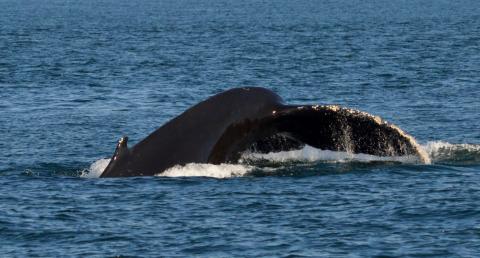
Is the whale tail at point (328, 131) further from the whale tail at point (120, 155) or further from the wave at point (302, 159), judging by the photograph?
the whale tail at point (120, 155)

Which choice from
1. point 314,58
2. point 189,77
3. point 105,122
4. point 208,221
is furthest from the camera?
point 314,58

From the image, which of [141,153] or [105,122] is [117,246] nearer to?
[141,153]

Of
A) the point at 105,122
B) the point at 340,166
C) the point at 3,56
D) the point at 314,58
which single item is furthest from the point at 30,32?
the point at 340,166

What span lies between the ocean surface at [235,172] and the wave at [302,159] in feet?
0.17

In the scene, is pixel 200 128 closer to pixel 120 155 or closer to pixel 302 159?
pixel 120 155

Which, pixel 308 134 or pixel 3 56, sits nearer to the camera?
pixel 308 134

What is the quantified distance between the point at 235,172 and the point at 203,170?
126 centimetres

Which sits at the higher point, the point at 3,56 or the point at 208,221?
the point at 3,56

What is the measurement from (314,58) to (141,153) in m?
47.3

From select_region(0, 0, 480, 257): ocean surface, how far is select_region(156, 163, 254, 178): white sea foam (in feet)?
0.16

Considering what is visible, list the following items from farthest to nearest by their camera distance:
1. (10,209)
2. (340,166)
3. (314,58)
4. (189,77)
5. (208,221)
A: (314,58)
(189,77)
(340,166)
(10,209)
(208,221)

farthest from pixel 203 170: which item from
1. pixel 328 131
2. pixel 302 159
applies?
pixel 302 159

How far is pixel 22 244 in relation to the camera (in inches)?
863

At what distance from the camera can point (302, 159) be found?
28.5 m
